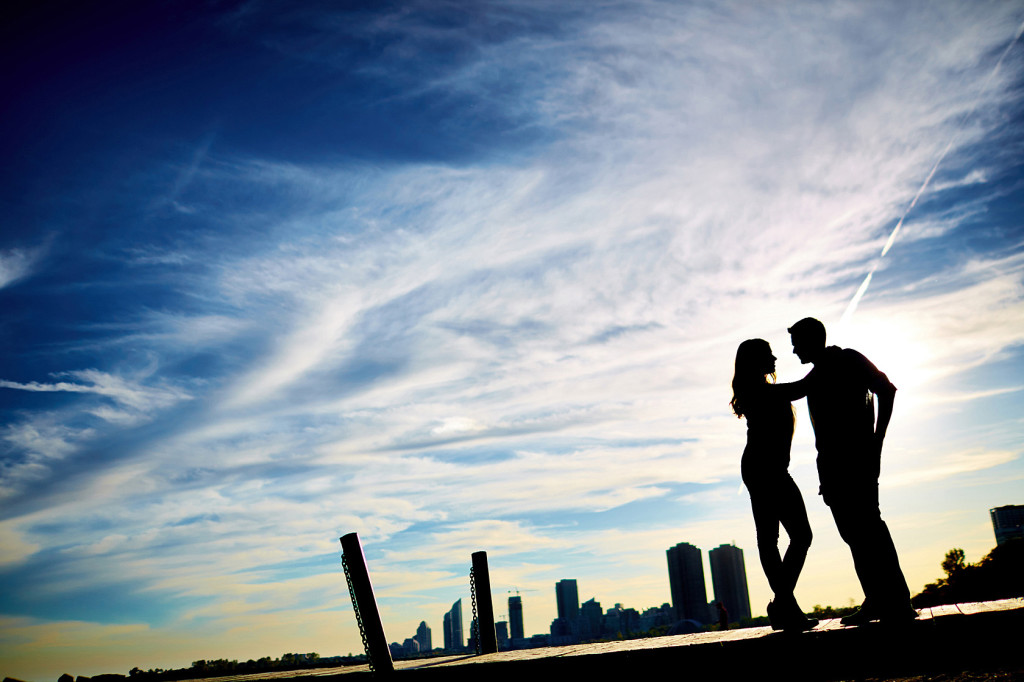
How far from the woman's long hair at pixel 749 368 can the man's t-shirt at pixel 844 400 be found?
47 cm

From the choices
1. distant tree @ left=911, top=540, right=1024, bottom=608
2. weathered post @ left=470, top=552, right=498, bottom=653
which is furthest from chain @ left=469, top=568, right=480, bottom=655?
distant tree @ left=911, top=540, right=1024, bottom=608

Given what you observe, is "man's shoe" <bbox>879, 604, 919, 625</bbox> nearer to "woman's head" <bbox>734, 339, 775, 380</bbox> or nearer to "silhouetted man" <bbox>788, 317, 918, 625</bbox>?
"silhouetted man" <bbox>788, 317, 918, 625</bbox>

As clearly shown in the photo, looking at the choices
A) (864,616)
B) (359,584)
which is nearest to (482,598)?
(359,584)

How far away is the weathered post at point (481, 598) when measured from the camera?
10.1 meters

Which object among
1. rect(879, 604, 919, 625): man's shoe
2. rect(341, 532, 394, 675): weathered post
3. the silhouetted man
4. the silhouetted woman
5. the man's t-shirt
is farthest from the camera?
rect(341, 532, 394, 675): weathered post

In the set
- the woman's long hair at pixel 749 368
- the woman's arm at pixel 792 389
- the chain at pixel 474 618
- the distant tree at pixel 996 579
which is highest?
the woman's long hair at pixel 749 368

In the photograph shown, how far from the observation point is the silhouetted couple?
13.8ft

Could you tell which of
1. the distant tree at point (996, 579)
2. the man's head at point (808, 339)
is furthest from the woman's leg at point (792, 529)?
the distant tree at point (996, 579)

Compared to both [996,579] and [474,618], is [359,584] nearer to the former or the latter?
[474,618]

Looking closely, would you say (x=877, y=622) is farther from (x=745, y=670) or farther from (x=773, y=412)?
(x=773, y=412)

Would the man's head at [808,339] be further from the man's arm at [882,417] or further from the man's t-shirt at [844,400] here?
the man's arm at [882,417]

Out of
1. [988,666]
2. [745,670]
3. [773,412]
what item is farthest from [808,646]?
[773,412]

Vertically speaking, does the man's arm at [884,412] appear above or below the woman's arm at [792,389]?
below

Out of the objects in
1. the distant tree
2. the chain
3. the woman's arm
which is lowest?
the distant tree
